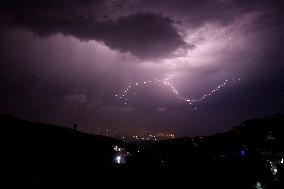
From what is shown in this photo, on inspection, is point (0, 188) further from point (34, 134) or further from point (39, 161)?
point (34, 134)

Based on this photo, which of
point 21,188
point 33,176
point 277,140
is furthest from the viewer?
point 277,140

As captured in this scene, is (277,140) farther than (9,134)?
Yes

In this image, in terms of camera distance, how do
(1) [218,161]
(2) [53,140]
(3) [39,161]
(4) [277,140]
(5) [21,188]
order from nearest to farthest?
(5) [21,188], (3) [39,161], (2) [53,140], (1) [218,161], (4) [277,140]

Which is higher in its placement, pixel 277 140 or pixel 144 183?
pixel 277 140

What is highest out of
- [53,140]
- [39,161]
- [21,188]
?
[53,140]

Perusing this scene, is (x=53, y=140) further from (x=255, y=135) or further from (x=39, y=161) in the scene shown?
(x=255, y=135)

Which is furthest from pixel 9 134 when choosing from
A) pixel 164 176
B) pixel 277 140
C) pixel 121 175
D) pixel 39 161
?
pixel 277 140

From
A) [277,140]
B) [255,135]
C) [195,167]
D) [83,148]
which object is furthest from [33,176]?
[255,135]

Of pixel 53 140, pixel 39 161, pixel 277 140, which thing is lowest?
pixel 39 161

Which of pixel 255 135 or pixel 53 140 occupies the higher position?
pixel 255 135

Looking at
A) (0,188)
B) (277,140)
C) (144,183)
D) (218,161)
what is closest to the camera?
(0,188)
